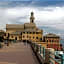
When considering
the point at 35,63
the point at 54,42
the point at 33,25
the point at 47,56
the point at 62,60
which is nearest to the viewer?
the point at 62,60

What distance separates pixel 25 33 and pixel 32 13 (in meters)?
27.6

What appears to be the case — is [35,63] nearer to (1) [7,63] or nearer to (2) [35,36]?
(1) [7,63]

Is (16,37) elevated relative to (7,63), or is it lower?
lower

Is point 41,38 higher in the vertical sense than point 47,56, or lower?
lower

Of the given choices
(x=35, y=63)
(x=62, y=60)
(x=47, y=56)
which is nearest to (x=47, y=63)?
(x=47, y=56)

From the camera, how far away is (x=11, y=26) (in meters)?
152

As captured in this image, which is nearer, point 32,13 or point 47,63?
point 47,63

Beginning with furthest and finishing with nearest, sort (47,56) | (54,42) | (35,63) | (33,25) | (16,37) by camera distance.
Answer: (33,25), (16,37), (54,42), (35,63), (47,56)

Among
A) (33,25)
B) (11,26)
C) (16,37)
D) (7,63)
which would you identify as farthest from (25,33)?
→ (7,63)

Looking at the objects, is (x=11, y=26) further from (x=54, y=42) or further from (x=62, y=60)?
(x=62, y=60)

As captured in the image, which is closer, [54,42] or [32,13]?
[54,42]

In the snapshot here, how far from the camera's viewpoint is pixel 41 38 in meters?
125

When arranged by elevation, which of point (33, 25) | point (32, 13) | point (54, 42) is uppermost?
point (32, 13)

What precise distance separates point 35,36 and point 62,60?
11798 cm
